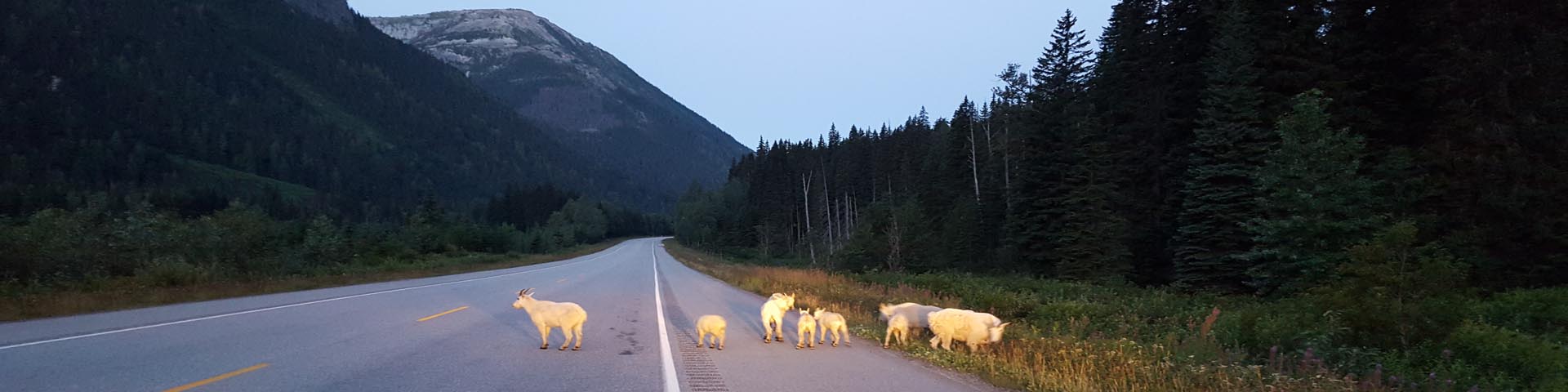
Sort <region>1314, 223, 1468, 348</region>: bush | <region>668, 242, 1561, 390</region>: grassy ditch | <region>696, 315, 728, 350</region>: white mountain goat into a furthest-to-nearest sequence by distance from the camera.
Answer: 1. <region>696, 315, 728, 350</region>: white mountain goat
2. <region>1314, 223, 1468, 348</region>: bush
3. <region>668, 242, 1561, 390</region>: grassy ditch

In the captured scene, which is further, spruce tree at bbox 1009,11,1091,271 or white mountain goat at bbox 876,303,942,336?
spruce tree at bbox 1009,11,1091,271

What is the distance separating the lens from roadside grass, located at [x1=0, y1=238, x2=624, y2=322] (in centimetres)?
1407

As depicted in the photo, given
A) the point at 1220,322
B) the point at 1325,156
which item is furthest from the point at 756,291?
the point at 1325,156

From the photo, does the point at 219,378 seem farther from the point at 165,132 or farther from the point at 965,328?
the point at 165,132

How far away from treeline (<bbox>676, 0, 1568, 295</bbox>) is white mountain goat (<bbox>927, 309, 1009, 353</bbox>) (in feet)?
17.0

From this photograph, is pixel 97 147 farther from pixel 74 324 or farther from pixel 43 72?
pixel 74 324

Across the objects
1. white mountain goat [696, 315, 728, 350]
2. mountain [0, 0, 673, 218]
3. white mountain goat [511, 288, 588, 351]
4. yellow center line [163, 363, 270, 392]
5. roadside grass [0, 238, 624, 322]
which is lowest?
white mountain goat [696, 315, 728, 350]

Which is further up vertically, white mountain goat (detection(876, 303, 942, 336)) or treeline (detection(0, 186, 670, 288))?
treeline (detection(0, 186, 670, 288))

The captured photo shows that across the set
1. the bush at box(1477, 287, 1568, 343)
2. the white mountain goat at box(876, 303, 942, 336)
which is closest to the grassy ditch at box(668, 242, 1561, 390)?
the white mountain goat at box(876, 303, 942, 336)

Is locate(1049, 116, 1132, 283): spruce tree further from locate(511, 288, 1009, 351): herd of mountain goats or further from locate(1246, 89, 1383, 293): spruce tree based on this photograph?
locate(511, 288, 1009, 351): herd of mountain goats

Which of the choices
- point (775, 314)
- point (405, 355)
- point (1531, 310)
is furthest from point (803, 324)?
point (1531, 310)

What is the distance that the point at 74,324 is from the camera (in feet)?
39.1

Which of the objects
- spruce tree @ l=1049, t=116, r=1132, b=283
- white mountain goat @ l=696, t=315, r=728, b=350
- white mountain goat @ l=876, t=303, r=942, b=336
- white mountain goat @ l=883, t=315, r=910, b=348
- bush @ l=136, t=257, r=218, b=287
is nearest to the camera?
white mountain goat @ l=696, t=315, r=728, b=350

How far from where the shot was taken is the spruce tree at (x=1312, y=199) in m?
17.0
